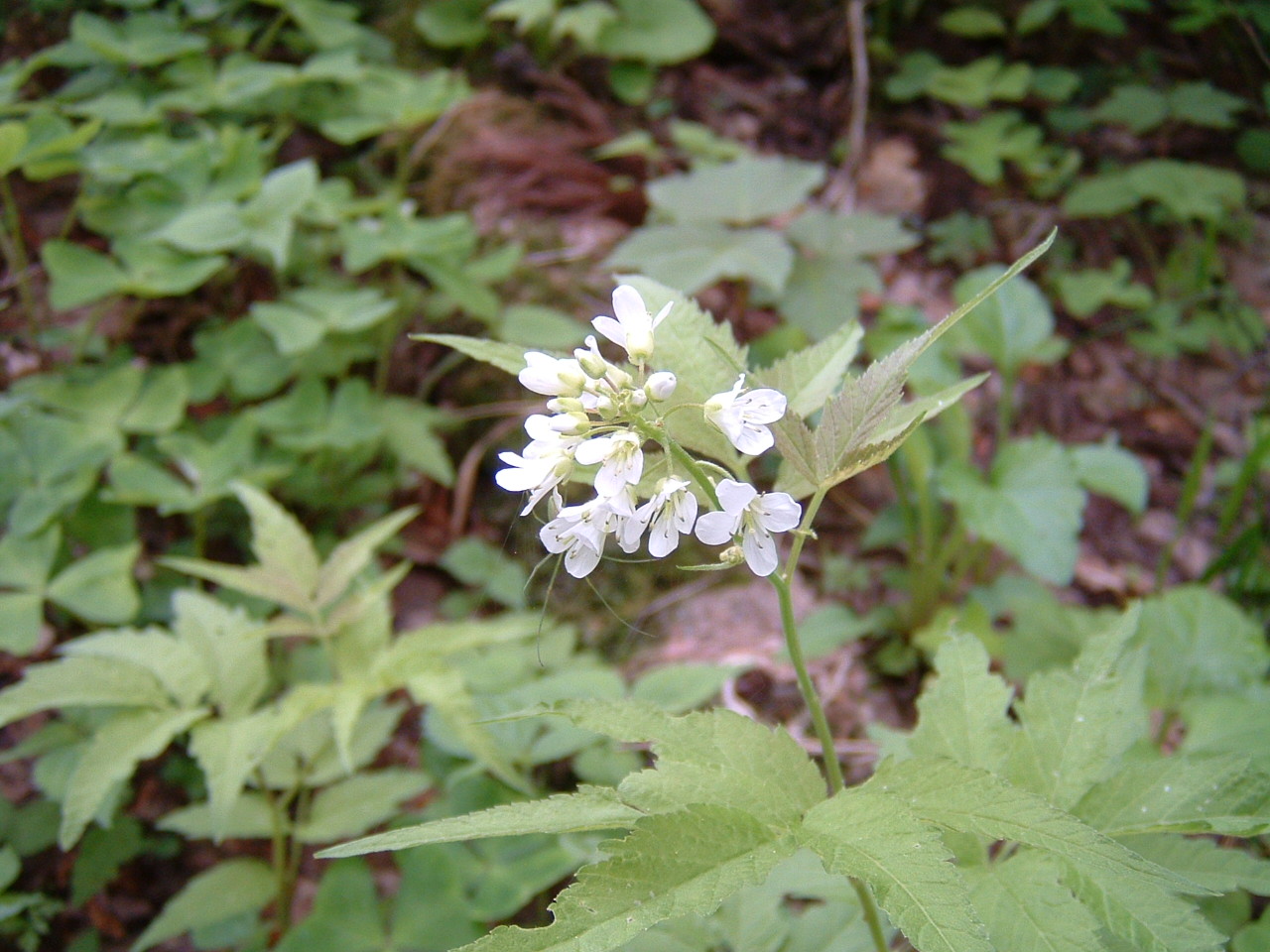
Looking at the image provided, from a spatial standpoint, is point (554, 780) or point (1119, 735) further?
point (554, 780)

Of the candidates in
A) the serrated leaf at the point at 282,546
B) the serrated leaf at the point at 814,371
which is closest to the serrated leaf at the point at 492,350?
the serrated leaf at the point at 814,371

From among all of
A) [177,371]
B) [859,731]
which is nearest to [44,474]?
[177,371]

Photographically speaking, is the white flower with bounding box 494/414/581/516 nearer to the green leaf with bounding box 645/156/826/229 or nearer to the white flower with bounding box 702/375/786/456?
the white flower with bounding box 702/375/786/456

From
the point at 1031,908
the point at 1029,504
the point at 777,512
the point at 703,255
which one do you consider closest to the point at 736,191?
the point at 703,255

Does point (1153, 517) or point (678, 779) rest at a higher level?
point (678, 779)

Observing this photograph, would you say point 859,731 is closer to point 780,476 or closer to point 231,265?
point 780,476

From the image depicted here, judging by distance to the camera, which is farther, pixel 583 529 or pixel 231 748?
pixel 231 748

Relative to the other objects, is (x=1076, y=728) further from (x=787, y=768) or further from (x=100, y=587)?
(x=100, y=587)
